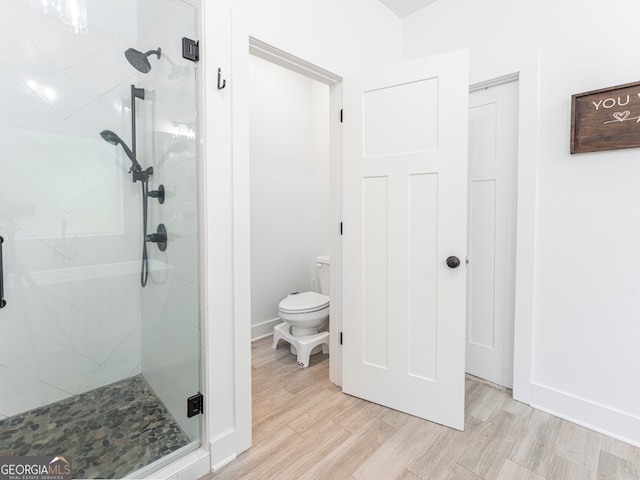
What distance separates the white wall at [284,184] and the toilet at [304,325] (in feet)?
1.42

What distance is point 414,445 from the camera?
1.58 meters

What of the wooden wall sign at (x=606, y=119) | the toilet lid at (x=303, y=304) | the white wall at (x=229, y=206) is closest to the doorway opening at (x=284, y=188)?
the toilet lid at (x=303, y=304)

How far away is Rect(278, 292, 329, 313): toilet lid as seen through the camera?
245 cm

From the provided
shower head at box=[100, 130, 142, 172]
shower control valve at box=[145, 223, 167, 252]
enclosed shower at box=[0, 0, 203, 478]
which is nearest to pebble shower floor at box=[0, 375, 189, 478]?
enclosed shower at box=[0, 0, 203, 478]

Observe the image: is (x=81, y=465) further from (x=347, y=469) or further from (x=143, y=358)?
(x=347, y=469)

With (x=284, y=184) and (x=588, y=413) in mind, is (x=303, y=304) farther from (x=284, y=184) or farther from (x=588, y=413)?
(x=588, y=413)

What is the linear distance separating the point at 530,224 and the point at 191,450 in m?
2.12

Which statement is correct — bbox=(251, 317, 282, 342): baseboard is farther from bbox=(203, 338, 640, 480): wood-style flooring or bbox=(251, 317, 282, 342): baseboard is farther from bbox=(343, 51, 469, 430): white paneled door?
bbox=(343, 51, 469, 430): white paneled door

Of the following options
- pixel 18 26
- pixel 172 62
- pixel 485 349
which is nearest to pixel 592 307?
pixel 485 349

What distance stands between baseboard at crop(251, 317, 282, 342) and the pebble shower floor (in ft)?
3.97

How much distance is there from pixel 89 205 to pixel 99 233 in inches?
6.2

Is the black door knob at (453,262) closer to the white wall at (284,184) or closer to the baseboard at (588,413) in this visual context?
the baseboard at (588,413)

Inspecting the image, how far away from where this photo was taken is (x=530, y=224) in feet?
6.09

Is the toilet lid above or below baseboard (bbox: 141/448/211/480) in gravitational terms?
above
